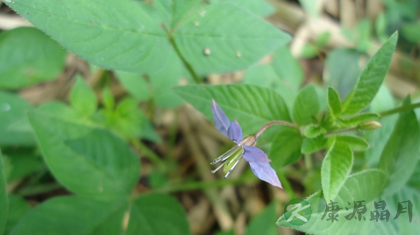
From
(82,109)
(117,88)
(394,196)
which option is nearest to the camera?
(394,196)

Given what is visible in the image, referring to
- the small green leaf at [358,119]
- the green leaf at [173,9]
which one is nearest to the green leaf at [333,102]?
the small green leaf at [358,119]

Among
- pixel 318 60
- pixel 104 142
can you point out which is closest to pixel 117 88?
pixel 104 142

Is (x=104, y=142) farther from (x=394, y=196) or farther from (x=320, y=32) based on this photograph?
(x=320, y=32)

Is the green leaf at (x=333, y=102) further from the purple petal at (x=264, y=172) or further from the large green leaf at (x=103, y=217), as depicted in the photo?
the large green leaf at (x=103, y=217)

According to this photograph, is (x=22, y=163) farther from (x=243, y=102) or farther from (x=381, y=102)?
(x=381, y=102)

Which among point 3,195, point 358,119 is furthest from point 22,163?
point 358,119

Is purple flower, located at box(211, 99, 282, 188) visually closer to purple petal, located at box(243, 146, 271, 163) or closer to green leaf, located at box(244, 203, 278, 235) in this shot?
purple petal, located at box(243, 146, 271, 163)
